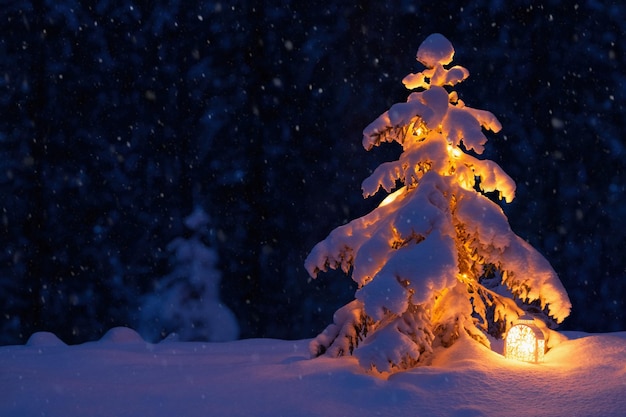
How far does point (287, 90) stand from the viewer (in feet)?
55.3

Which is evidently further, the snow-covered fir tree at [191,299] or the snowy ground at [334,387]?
the snow-covered fir tree at [191,299]

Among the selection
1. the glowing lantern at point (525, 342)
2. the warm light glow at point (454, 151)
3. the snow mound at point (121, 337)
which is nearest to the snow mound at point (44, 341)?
the snow mound at point (121, 337)

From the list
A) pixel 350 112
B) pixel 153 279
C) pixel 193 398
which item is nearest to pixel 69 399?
pixel 193 398

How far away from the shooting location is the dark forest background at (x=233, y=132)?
16.4 meters

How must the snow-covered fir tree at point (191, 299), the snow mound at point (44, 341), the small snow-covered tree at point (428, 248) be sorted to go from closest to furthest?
1. the small snow-covered tree at point (428, 248)
2. the snow mound at point (44, 341)
3. the snow-covered fir tree at point (191, 299)

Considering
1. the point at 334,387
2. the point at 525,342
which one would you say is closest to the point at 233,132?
the point at 525,342

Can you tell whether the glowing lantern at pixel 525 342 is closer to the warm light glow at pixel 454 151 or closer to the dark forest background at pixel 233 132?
the warm light glow at pixel 454 151

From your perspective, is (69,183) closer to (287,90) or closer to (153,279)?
(153,279)

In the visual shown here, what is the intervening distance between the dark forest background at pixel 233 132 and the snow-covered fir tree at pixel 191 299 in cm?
33

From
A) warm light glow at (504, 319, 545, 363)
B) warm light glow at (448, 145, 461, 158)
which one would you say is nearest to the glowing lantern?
warm light glow at (504, 319, 545, 363)

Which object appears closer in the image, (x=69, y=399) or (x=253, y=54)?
(x=69, y=399)

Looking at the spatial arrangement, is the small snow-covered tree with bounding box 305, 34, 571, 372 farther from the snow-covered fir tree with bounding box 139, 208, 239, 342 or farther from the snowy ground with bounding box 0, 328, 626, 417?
the snow-covered fir tree with bounding box 139, 208, 239, 342

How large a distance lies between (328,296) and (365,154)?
3.68m

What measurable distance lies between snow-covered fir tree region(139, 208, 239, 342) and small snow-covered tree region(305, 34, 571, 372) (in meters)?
9.60
